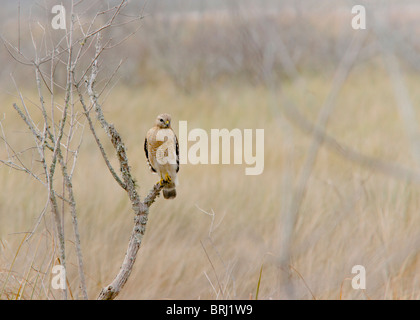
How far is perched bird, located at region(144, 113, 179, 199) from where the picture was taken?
6.22 ft

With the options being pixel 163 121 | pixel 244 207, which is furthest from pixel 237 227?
pixel 163 121

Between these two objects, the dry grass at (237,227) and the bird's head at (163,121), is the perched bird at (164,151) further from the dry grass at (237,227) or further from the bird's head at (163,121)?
the dry grass at (237,227)

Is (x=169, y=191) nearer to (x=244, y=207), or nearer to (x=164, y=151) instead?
(x=164, y=151)

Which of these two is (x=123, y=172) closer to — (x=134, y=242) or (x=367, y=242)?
(x=134, y=242)

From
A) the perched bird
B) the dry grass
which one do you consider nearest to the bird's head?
the perched bird

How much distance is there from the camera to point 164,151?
1944 millimetres

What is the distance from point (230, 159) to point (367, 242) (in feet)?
5.97

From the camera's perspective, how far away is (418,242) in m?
0.99

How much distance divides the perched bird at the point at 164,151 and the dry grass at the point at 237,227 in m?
0.65

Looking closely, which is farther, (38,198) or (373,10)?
(38,198)

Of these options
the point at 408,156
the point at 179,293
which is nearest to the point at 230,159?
the point at 408,156

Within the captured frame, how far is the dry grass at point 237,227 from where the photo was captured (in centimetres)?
312

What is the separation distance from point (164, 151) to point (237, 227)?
2.16 metres
